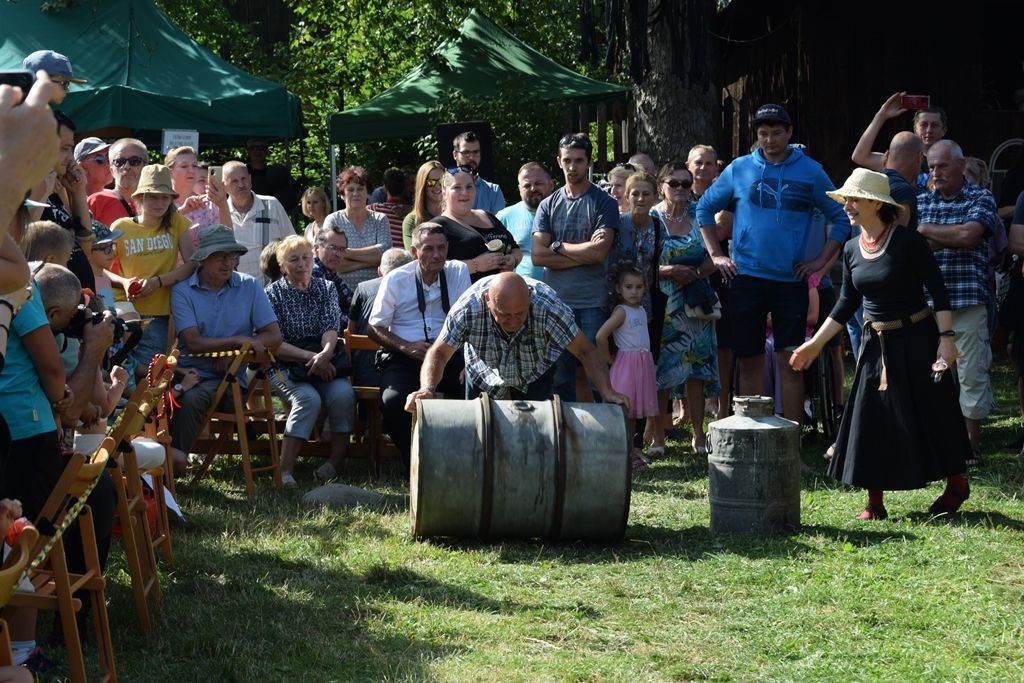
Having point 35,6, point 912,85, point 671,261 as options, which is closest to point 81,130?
point 35,6

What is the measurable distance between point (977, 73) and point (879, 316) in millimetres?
9030

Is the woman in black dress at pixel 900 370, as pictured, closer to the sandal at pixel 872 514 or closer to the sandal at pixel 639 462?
the sandal at pixel 872 514

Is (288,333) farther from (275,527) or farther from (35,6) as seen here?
(35,6)

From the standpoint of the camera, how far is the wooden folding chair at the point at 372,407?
9.88 meters

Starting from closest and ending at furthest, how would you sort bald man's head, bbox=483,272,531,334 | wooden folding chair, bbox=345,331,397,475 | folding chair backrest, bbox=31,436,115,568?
folding chair backrest, bbox=31,436,115,568 < bald man's head, bbox=483,272,531,334 < wooden folding chair, bbox=345,331,397,475

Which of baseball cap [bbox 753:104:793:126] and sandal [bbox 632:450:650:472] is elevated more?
baseball cap [bbox 753:104:793:126]

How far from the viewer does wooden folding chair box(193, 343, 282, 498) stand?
909cm

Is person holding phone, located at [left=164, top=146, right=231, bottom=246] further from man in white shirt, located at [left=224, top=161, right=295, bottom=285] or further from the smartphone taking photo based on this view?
the smartphone taking photo

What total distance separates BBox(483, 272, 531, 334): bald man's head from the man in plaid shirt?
138 inches

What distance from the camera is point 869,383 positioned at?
7926 mm

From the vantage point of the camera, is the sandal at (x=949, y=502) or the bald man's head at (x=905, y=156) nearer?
the sandal at (x=949, y=502)

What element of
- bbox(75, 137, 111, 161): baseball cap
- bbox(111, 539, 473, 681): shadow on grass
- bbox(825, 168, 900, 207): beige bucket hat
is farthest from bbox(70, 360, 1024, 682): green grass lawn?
bbox(75, 137, 111, 161): baseball cap

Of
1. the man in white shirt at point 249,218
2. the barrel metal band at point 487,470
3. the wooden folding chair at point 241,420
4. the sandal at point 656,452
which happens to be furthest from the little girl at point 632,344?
the man in white shirt at point 249,218

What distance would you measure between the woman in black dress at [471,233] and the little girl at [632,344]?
75cm
